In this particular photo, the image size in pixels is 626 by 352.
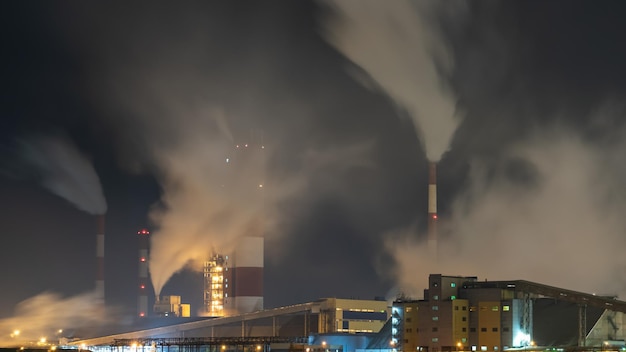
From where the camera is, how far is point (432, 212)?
5994 cm

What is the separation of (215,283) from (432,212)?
2363cm

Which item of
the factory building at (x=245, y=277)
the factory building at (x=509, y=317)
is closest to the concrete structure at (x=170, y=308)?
the factory building at (x=245, y=277)

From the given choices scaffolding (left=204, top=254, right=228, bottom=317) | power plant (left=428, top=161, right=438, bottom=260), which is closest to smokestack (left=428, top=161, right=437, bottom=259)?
power plant (left=428, top=161, right=438, bottom=260)

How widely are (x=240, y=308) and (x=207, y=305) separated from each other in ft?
30.3

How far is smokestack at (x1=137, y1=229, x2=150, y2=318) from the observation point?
7706cm

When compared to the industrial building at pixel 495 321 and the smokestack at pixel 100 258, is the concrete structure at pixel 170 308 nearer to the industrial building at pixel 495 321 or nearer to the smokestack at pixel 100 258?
the smokestack at pixel 100 258

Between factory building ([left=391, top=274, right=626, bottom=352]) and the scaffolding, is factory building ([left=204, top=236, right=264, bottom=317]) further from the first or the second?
factory building ([left=391, top=274, right=626, bottom=352])

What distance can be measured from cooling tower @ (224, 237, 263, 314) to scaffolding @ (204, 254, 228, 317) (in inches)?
142

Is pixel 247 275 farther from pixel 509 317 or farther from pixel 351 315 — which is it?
pixel 509 317

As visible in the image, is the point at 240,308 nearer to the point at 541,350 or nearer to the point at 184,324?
the point at 184,324

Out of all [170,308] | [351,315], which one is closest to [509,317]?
[351,315]

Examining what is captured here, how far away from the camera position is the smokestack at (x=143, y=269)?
77.1 m

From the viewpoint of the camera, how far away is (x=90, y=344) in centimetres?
6869

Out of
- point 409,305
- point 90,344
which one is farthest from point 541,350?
point 90,344
